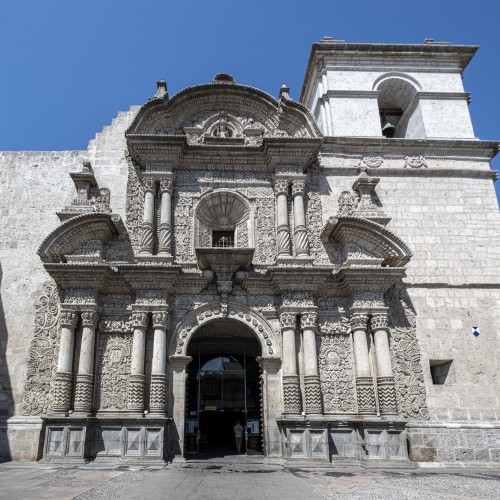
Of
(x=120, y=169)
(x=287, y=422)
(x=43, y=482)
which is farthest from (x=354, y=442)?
(x=120, y=169)

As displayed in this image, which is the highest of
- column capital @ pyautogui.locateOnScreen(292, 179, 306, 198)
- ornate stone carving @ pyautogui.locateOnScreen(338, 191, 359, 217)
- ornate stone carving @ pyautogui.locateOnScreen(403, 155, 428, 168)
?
ornate stone carving @ pyautogui.locateOnScreen(403, 155, 428, 168)

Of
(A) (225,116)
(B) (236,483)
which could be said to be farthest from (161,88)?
(B) (236,483)

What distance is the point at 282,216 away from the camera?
41.8 ft

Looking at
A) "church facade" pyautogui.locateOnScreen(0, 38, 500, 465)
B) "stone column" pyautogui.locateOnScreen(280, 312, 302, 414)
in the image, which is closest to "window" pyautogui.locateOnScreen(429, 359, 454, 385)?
"church facade" pyautogui.locateOnScreen(0, 38, 500, 465)

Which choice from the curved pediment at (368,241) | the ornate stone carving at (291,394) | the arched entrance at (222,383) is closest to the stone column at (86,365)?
the arched entrance at (222,383)

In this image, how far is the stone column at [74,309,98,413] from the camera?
10625mm

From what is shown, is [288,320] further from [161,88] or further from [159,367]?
[161,88]

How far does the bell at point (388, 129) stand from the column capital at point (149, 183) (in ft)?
25.1

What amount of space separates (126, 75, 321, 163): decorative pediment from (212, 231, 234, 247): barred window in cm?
255

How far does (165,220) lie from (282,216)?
121 inches

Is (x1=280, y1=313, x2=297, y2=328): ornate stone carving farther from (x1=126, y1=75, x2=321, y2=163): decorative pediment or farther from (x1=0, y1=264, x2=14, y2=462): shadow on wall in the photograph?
(x1=0, y1=264, x2=14, y2=462): shadow on wall

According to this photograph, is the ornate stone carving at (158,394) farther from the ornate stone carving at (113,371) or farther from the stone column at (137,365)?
the ornate stone carving at (113,371)

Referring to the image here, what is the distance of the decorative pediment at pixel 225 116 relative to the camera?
44.6 feet

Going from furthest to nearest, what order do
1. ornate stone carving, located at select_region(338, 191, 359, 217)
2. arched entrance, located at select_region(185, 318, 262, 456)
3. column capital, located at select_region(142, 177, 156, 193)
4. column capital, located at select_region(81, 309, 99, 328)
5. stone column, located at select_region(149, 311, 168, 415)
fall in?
arched entrance, located at select_region(185, 318, 262, 456)
ornate stone carving, located at select_region(338, 191, 359, 217)
column capital, located at select_region(142, 177, 156, 193)
column capital, located at select_region(81, 309, 99, 328)
stone column, located at select_region(149, 311, 168, 415)
